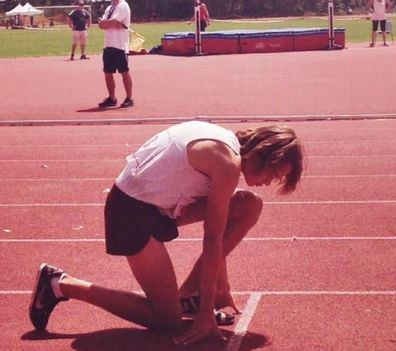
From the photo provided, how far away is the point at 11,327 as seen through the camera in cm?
602

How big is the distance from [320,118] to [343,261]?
9.39 meters

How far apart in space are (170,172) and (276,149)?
556mm

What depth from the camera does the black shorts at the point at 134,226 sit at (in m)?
5.69

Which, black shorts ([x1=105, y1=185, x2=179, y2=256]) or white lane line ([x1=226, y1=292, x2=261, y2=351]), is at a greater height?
black shorts ([x1=105, y1=185, x2=179, y2=256])

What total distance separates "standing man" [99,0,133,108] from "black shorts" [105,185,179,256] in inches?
499

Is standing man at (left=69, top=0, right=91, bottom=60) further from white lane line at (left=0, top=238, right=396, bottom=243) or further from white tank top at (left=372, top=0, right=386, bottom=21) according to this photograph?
white lane line at (left=0, top=238, right=396, bottom=243)

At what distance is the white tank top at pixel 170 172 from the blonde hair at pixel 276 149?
70 millimetres

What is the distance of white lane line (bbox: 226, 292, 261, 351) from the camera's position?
556 centimetres

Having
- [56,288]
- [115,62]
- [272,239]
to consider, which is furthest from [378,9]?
[56,288]

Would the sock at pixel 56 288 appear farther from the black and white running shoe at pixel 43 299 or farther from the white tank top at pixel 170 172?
the white tank top at pixel 170 172

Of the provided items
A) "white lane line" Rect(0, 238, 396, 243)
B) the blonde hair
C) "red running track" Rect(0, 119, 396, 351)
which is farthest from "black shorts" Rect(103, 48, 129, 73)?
the blonde hair

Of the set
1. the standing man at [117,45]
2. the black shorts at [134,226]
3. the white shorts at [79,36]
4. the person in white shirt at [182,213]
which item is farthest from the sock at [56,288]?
the white shorts at [79,36]

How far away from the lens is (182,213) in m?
5.95

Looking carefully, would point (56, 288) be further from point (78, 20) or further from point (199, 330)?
point (78, 20)
